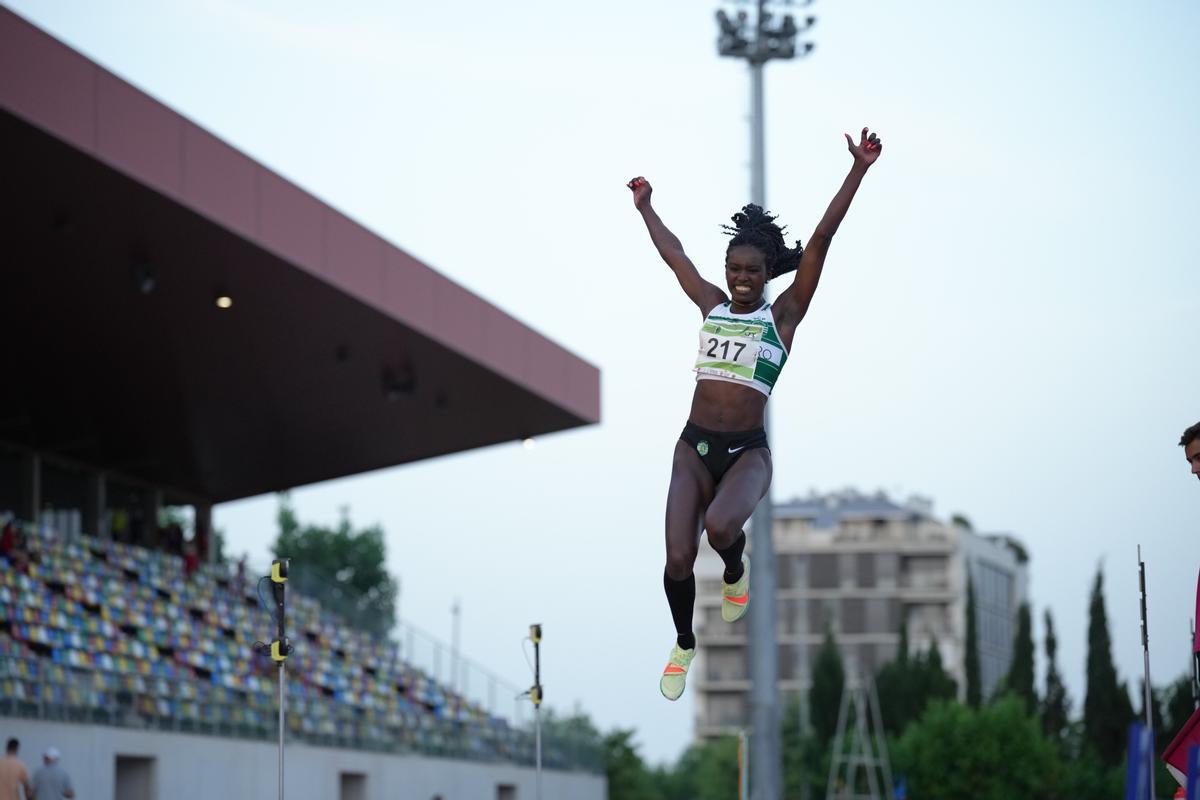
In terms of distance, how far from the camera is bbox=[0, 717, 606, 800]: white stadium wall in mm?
20031

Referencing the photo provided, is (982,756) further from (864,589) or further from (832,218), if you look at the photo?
(832,218)

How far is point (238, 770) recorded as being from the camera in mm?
23375

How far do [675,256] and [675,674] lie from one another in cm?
209

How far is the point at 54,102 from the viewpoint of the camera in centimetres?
1839

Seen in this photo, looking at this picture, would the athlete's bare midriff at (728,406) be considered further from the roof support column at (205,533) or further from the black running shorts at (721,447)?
the roof support column at (205,533)

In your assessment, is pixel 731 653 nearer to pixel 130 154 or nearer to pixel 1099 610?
pixel 1099 610

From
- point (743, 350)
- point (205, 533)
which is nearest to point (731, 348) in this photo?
point (743, 350)

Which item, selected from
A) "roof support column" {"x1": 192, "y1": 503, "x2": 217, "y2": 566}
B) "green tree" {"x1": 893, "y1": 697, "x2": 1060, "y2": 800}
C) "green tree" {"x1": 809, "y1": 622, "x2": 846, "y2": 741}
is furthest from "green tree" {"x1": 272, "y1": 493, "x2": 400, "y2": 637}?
"roof support column" {"x1": 192, "y1": 503, "x2": 217, "y2": 566}

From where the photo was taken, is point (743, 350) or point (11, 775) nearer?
point (743, 350)

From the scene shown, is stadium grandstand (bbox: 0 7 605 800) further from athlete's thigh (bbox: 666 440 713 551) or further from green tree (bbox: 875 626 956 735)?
green tree (bbox: 875 626 956 735)

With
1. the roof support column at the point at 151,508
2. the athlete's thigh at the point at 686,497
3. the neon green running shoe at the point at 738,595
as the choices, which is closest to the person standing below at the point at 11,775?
the neon green running shoe at the point at 738,595

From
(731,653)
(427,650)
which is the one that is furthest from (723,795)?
(427,650)

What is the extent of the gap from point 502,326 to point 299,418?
16.7 feet

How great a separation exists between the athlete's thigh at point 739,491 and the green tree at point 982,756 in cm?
5739
